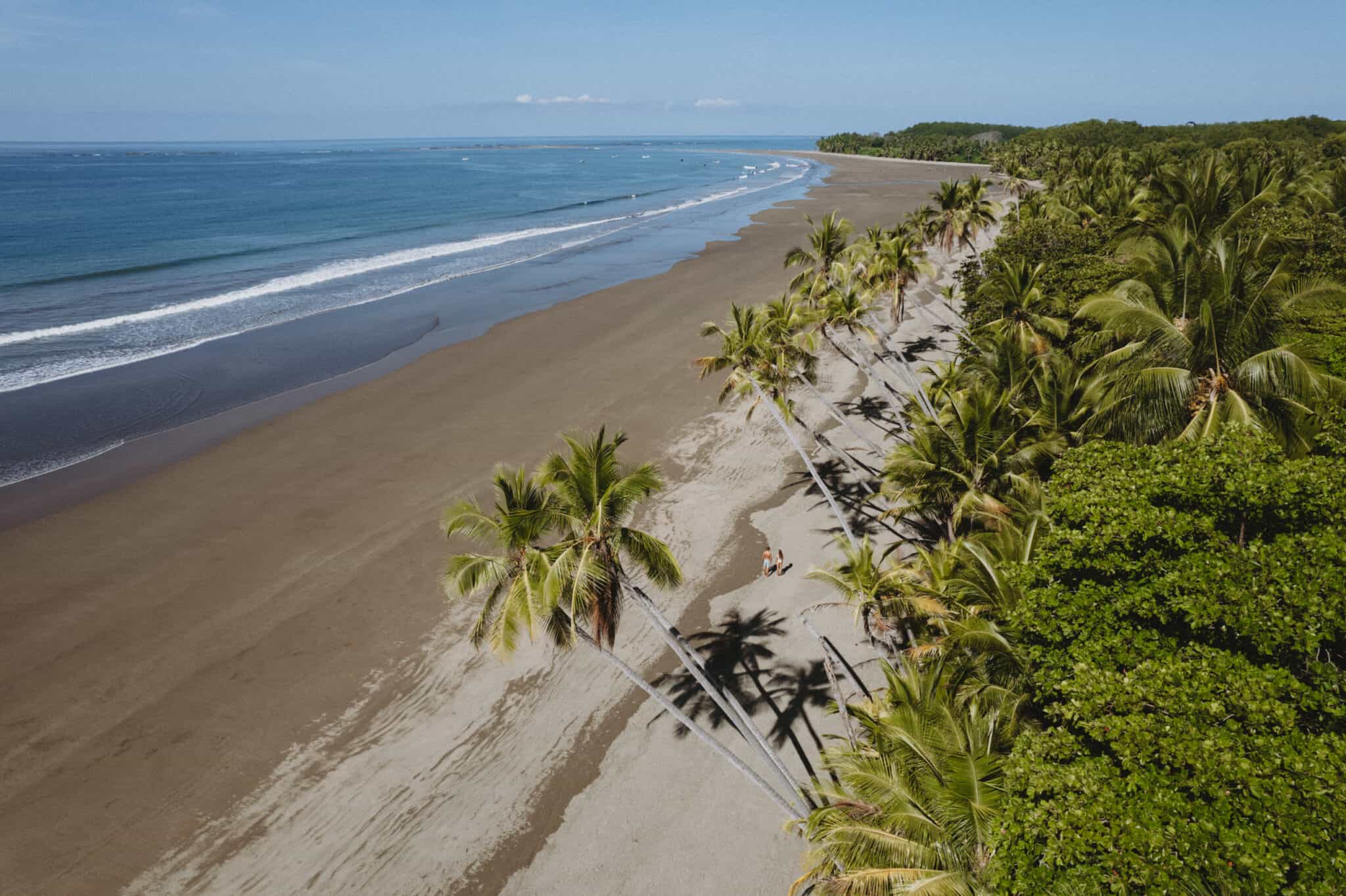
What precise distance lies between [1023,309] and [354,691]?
22.7 meters

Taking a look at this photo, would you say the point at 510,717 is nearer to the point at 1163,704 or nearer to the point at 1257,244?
the point at 1163,704

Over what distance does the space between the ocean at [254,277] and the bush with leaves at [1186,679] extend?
30971mm

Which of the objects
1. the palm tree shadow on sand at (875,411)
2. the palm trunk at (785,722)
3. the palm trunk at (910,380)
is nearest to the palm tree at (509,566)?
the palm trunk at (785,722)

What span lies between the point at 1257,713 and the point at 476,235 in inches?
2865

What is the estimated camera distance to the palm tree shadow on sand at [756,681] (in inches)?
581

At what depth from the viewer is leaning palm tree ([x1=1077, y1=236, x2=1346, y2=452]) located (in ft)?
41.4

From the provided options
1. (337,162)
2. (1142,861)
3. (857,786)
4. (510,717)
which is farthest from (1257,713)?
(337,162)

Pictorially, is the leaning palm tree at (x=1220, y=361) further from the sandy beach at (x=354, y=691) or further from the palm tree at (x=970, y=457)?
the sandy beach at (x=354, y=691)

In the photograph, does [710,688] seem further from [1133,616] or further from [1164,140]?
[1164,140]

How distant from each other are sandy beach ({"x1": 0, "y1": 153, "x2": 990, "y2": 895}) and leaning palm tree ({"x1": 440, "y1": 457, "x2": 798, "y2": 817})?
2.88m

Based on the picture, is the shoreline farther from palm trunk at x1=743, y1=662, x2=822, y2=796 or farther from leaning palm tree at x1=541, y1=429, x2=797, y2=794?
palm trunk at x1=743, y1=662, x2=822, y2=796

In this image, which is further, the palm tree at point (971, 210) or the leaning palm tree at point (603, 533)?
the palm tree at point (971, 210)

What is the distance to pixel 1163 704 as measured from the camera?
7973 mm

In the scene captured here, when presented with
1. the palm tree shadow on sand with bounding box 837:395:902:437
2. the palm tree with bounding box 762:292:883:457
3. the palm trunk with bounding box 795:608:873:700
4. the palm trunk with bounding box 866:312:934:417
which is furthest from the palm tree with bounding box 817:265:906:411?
the palm trunk with bounding box 795:608:873:700
